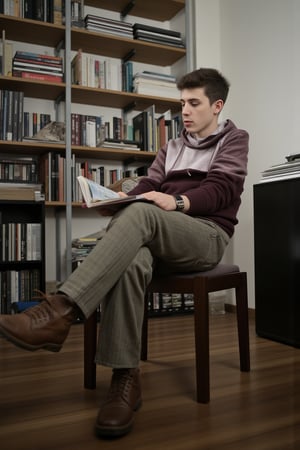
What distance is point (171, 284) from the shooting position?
1370 millimetres

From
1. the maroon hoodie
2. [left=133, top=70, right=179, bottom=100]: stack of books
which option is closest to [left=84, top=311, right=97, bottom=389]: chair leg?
the maroon hoodie

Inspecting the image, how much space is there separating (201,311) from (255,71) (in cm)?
194

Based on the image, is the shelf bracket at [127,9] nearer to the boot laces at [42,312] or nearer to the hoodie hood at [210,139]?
the hoodie hood at [210,139]

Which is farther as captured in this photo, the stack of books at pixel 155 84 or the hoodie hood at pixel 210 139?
the stack of books at pixel 155 84

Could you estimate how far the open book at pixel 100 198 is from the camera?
1.17 meters

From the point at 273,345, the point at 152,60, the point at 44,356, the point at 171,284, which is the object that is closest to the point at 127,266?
the point at 171,284

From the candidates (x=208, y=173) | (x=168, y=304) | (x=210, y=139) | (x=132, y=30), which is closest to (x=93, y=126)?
(x=132, y=30)

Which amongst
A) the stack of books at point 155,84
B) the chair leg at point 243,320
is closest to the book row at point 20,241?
Answer: the stack of books at point 155,84

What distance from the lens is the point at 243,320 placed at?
59.9 inches

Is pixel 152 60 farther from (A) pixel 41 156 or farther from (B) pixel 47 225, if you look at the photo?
(B) pixel 47 225

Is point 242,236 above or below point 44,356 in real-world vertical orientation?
above

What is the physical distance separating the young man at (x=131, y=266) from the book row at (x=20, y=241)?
1.31 m

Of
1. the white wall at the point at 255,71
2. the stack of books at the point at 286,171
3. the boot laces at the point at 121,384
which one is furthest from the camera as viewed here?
the white wall at the point at 255,71

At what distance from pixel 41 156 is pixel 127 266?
1.87m
